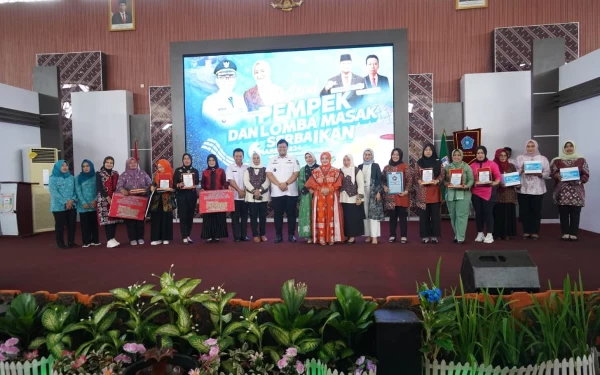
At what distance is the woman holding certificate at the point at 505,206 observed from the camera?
17.7ft

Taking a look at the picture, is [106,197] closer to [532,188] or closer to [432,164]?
[432,164]

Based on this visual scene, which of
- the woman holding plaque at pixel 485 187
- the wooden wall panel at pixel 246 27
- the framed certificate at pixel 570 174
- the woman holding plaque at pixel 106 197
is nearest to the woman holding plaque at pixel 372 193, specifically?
the woman holding plaque at pixel 485 187

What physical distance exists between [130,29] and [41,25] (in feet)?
7.07

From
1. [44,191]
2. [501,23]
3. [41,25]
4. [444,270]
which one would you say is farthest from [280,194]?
[41,25]

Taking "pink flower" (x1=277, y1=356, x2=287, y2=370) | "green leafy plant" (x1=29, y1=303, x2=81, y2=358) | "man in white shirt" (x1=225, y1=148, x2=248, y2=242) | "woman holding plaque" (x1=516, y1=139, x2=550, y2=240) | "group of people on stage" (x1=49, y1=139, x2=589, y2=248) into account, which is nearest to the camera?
"pink flower" (x1=277, y1=356, x2=287, y2=370)

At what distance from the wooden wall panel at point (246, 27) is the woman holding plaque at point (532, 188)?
9.55ft

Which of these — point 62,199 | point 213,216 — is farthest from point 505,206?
point 62,199

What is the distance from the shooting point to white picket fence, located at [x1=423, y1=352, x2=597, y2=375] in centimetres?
172

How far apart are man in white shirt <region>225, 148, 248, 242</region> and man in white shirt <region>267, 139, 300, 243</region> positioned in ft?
1.47

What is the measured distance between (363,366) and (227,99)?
22.1 feet

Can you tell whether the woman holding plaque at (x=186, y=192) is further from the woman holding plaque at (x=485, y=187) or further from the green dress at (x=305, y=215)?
the woman holding plaque at (x=485, y=187)

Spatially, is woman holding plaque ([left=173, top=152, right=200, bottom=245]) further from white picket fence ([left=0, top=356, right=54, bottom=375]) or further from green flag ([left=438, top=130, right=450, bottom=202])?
green flag ([left=438, top=130, right=450, bottom=202])

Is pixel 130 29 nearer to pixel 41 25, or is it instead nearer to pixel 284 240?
pixel 41 25

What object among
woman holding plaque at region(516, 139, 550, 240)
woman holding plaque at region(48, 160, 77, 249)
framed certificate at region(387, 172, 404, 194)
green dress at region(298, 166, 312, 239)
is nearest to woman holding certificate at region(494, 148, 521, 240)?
woman holding plaque at region(516, 139, 550, 240)
